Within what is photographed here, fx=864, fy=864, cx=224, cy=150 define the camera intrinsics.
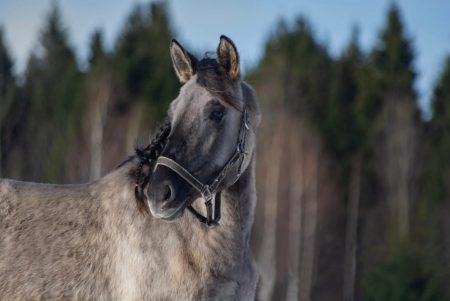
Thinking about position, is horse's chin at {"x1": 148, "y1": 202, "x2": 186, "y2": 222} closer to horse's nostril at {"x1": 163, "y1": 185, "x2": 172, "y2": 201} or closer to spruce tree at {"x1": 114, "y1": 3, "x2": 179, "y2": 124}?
horse's nostril at {"x1": 163, "y1": 185, "x2": 172, "y2": 201}

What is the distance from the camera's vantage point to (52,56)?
49.0 meters

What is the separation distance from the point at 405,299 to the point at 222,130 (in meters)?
19.2

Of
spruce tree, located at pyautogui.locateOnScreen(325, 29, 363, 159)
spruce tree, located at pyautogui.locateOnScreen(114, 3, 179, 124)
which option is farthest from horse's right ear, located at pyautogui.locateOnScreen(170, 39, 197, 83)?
spruce tree, located at pyautogui.locateOnScreen(325, 29, 363, 159)

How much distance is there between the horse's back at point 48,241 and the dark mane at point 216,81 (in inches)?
55.8

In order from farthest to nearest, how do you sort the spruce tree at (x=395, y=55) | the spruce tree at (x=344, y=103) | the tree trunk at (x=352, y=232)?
the spruce tree at (x=395, y=55)
the spruce tree at (x=344, y=103)
the tree trunk at (x=352, y=232)

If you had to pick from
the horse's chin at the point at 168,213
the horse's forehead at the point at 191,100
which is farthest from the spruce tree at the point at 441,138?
the horse's chin at the point at 168,213

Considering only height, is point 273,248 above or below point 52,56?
below

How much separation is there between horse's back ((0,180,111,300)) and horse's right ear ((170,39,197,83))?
1.33 m

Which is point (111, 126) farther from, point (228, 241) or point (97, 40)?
point (228, 241)

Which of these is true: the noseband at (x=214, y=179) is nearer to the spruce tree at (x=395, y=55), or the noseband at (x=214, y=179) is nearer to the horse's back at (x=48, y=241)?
the horse's back at (x=48, y=241)

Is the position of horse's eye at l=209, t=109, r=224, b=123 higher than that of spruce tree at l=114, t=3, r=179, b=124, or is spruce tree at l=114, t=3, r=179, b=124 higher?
spruce tree at l=114, t=3, r=179, b=124

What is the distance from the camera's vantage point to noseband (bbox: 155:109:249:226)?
6.88 metres

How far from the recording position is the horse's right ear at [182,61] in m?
7.57

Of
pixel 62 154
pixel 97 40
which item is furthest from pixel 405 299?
pixel 97 40
